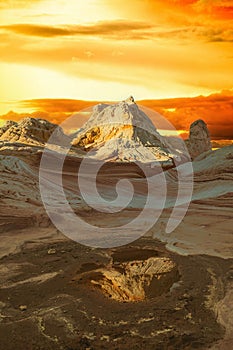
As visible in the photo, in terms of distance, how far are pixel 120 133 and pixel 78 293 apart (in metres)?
23.1

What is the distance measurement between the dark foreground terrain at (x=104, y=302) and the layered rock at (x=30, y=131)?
51.6ft

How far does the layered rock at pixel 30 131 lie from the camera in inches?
1061

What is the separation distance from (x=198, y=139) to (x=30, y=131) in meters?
14.1

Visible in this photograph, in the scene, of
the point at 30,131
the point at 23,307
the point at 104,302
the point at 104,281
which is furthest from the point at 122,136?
the point at 23,307

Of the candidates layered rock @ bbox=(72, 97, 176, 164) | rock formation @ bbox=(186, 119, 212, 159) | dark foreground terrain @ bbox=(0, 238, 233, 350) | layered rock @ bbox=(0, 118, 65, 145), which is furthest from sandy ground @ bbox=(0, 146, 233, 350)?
rock formation @ bbox=(186, 119, 212, 159)

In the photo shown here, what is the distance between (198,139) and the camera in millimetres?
34469

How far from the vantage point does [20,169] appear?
17.6 m

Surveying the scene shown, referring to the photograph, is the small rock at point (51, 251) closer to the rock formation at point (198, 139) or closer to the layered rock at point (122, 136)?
the layered rock at point (122, 136)

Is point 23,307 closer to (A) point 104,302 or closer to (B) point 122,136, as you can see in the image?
(A) point 104,302

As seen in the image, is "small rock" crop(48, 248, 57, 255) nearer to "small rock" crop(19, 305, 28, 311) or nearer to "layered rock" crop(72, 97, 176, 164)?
"small rock" crop(19, 305, 28, 311)

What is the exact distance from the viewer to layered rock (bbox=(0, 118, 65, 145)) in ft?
88.4

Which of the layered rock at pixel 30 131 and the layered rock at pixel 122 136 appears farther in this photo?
the layered rock at pixel 122 136

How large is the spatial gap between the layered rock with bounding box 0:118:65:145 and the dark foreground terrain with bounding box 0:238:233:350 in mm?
15714

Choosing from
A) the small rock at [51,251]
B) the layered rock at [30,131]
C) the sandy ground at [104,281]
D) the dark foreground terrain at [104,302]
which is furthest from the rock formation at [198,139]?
the small rock at [51,251]
